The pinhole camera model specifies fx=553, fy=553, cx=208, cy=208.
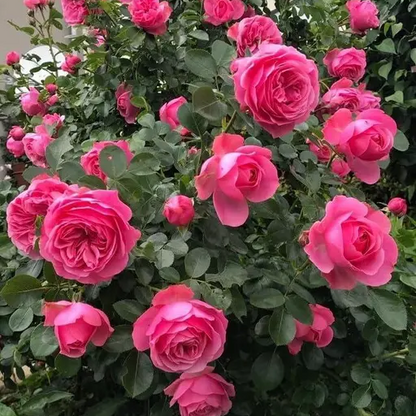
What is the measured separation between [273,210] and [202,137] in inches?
4.9

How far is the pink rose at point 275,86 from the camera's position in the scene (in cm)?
58

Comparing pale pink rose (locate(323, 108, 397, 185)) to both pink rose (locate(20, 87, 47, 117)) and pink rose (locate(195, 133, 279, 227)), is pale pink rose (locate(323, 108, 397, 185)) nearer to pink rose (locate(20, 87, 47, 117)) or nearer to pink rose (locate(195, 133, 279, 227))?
pink rose (locate(195, 133, 279, 227))

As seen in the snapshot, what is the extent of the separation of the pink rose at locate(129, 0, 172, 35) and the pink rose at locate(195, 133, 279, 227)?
0.66 meters

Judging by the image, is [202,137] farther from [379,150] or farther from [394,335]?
[394,335]

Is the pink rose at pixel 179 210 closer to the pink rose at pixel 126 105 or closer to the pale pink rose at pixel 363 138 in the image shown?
the pale pink rose at pixel 363 138

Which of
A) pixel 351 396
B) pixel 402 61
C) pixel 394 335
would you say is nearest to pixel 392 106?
pixel 402 61

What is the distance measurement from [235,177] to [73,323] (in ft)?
0.72

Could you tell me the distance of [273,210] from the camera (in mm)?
674

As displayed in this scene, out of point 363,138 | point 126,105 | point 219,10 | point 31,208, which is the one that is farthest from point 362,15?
point 31,208

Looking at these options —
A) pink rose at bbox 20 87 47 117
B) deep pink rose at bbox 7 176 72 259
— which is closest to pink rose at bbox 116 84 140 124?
pink rose at bbox 20 87 47 117

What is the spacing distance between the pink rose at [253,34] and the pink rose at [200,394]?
46 centimetres

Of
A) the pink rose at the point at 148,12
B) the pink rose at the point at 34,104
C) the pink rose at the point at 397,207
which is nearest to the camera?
the pink rose at the point at 148,12

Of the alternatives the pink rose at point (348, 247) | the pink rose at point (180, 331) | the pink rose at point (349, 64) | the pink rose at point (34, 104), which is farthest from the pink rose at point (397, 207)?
the pink rose at point (34, 104)

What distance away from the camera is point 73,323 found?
1.83 feet
